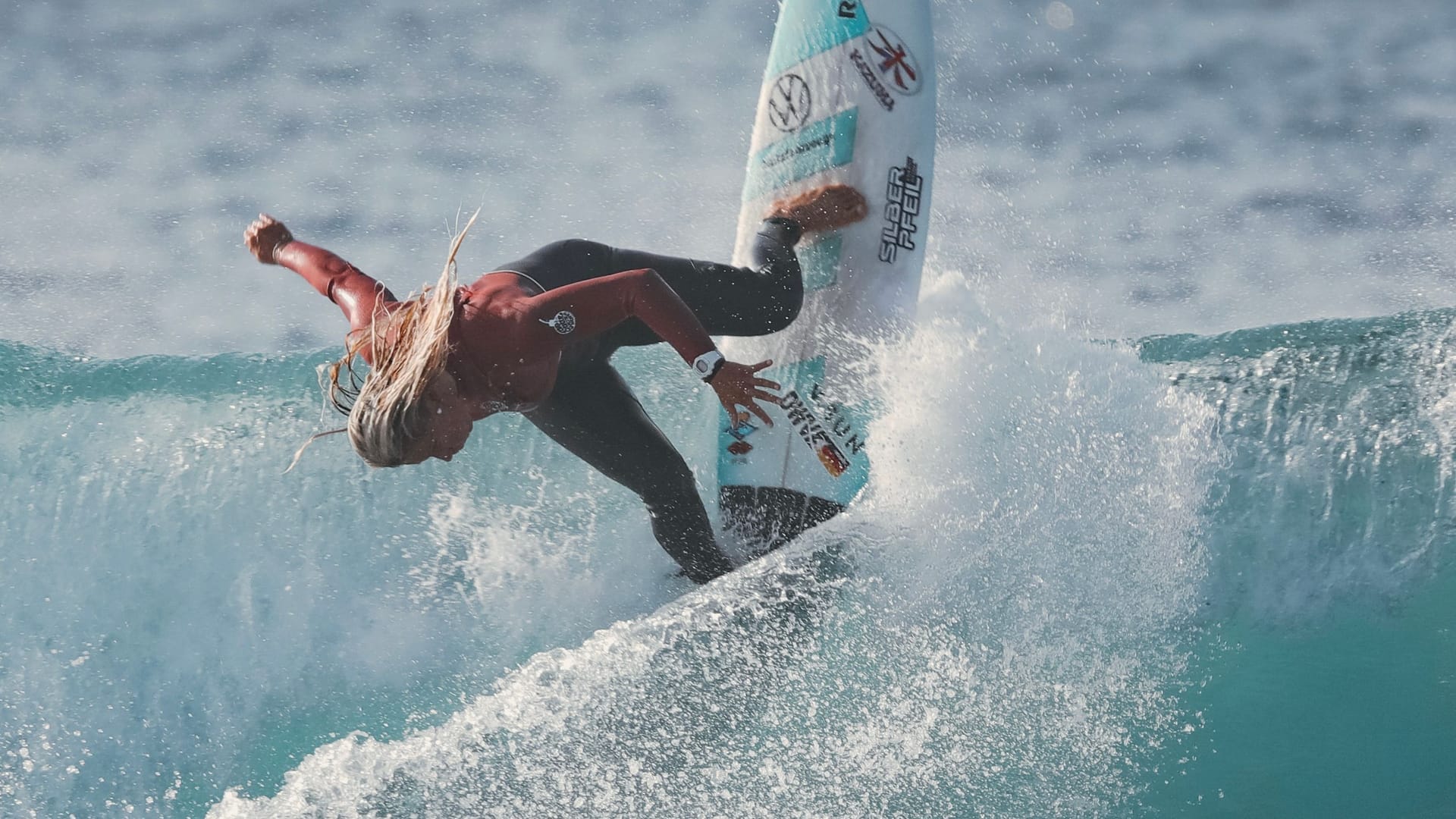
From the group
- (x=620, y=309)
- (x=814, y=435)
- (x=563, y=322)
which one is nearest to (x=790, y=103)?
(x=814, y=435)

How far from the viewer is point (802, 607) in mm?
4223

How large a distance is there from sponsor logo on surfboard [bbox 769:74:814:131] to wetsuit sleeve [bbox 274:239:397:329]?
235 centimetres

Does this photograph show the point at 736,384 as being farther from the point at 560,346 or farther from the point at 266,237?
the point at 266,237

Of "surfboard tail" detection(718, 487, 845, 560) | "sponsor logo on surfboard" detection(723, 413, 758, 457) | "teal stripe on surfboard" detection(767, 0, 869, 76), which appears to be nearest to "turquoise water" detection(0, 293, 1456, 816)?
"surfboard tail" detection(718, 487, 845, 560)

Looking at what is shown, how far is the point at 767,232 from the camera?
4.66 meters

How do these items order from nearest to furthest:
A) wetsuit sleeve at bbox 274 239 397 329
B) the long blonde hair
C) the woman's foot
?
the long blonde hair
wetsuit sleeve at bbox 274 239 397 329
the woman's foot

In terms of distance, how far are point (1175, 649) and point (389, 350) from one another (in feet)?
12.3

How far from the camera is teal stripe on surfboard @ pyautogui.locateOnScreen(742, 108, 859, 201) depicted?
4.95 meters

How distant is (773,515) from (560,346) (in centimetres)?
162

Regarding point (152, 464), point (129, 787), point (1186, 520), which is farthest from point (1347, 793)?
point (152, 464)

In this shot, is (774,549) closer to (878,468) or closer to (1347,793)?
(878,468)

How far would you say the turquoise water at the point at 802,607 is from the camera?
152 inches

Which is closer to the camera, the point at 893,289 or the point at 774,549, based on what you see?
the point at 774,549

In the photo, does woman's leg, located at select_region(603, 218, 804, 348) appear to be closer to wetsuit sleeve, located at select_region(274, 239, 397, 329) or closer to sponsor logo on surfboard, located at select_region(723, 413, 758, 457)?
sponsor logo on surfboard, located at select_region(723, 413, 758, 457)
